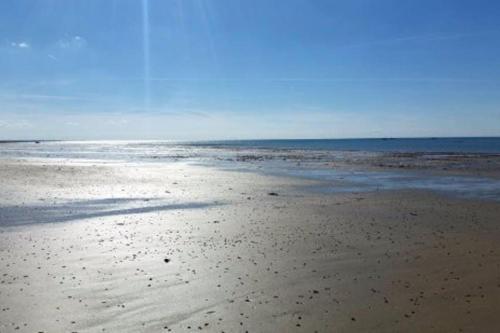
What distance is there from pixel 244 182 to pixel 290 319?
2175 cm

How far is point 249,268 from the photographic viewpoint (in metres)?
9.34

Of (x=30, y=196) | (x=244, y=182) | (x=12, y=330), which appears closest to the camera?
(x=12, y=330)

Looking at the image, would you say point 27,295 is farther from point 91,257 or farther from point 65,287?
point 91,257

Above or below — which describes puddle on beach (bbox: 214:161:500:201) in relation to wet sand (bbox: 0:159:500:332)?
below

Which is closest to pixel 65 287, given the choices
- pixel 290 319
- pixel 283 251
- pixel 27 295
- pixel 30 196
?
pixel 27 295

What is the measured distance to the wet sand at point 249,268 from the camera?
681cm

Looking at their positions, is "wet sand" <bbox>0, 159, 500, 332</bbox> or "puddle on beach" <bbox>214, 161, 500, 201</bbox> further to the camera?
"puddle on beach" <bbox>214, 161, 500, 201</bbox>

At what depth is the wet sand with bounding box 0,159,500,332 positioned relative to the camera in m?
6.81

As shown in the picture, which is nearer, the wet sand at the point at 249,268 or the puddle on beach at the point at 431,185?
the wet sand at the point at 249,268

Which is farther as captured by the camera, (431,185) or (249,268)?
(431,185)

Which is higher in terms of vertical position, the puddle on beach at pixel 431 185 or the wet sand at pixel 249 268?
the wet sand at pixel 249 268

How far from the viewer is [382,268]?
369 inches

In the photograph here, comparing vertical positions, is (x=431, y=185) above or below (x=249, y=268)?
below

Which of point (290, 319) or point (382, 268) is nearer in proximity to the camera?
point (290, 319)
